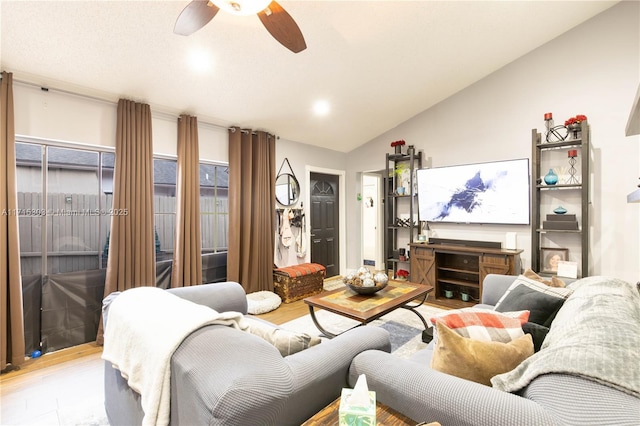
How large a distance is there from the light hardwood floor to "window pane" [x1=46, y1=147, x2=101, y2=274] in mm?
834

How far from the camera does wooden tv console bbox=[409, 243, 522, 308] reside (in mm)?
3724

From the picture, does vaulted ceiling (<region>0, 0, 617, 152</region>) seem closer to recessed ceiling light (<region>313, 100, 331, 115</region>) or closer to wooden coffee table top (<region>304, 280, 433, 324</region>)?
recessed ceiling light (<region>313, 100, 331, 115</region>)

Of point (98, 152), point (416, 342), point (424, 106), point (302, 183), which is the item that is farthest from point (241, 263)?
point (424, 106)

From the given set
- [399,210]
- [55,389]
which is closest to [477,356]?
[55,389]

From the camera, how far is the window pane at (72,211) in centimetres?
284

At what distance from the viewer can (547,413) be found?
29.0 inches

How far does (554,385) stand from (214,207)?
3.89 m

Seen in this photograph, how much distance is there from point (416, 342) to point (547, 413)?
2215 mm

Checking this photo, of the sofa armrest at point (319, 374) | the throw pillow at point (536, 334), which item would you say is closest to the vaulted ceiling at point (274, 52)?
the sofa armrest at point (319, 374)

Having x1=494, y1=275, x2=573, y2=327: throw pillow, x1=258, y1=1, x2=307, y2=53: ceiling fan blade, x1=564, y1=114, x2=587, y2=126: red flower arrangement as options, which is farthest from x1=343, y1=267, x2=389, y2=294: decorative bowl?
x1=564, y1=114, x2=587, y2=126: red flower arrangement

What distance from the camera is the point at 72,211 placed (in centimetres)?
293

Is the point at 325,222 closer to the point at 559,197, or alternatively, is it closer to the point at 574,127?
the point at 559,197

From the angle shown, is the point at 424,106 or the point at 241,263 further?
the point at 424,106

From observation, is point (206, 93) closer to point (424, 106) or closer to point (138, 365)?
point (138, 365)
